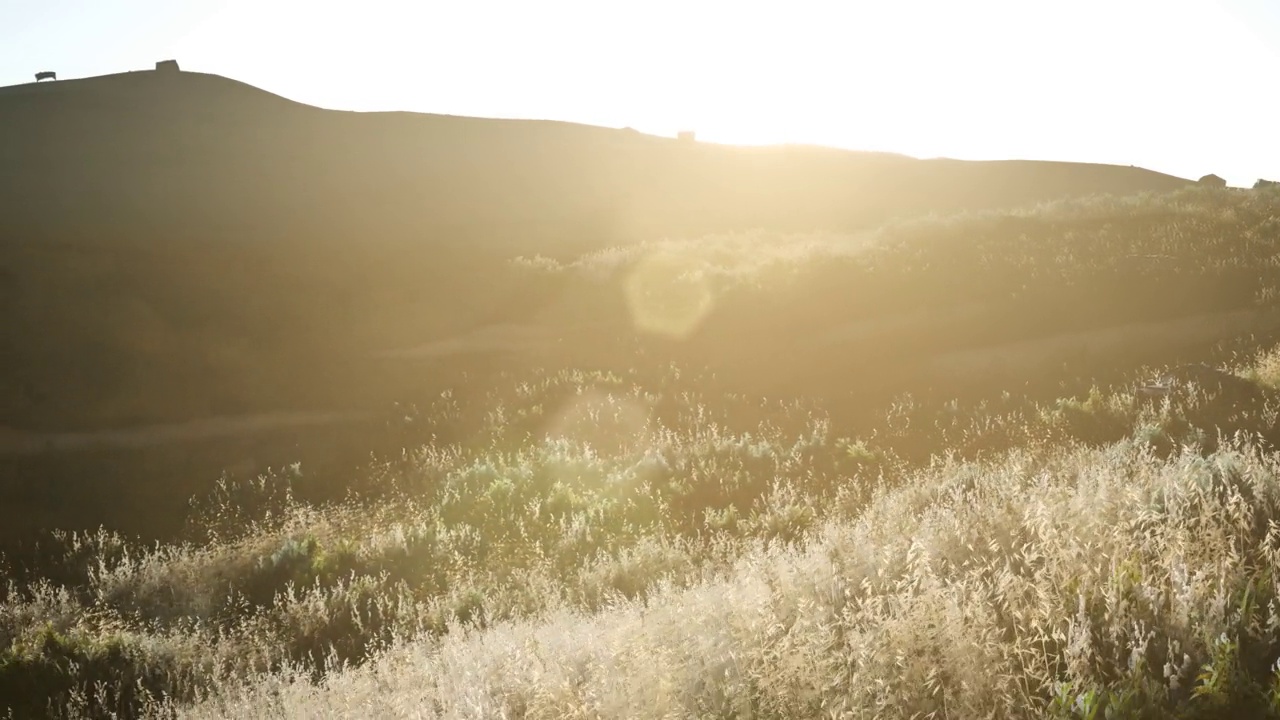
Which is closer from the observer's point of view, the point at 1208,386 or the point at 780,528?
the point at 780,528

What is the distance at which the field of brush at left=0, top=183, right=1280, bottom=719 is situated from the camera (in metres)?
3.82

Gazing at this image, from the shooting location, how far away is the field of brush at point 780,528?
3.82 meters

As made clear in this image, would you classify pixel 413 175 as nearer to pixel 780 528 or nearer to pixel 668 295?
pixel 668 295

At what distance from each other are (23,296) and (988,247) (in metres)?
27.7

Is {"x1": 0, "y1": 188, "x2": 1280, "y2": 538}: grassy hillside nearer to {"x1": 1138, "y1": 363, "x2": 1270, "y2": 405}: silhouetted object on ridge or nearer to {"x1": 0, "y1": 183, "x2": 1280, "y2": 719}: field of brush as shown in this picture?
{"x1": 0, "y1": 183, "x2": 1280, "y2": 719}: field of brush

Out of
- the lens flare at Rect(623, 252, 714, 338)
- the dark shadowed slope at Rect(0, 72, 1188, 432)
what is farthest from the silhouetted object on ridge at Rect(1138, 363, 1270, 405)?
the dark shadowed slope at Rect(0, 72, 1188, 432)

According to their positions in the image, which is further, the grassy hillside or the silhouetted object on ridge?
the grassy hillside

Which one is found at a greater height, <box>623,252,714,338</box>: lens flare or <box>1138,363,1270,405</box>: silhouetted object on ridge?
<box>623,252,714,338</box>: lens flare

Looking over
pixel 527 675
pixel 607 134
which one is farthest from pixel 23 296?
pixel 607 134

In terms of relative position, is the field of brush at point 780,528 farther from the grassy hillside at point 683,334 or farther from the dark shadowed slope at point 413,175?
the dark shadowed slope at point 413,175

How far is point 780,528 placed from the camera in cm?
1004

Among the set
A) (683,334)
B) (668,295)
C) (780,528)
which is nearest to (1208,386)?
(780,528)

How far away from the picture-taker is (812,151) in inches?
2312

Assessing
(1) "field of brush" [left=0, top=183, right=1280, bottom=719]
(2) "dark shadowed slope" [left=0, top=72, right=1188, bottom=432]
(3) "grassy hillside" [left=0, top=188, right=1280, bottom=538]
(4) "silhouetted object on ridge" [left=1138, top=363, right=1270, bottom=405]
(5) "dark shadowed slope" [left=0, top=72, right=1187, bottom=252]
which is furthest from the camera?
(5) "dark shadowed slope" [left=0, top=72, right=1187, bottom=252]
